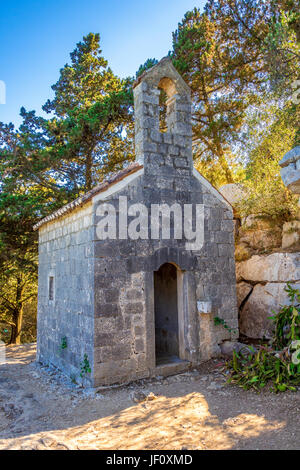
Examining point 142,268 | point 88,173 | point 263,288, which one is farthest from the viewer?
point 88,173

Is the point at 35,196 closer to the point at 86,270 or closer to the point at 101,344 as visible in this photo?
the point at 86,270

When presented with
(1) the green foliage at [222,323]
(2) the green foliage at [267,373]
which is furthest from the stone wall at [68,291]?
(1) the green foliage at [222,323]

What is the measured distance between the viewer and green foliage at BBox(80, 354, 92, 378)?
5.53 meters

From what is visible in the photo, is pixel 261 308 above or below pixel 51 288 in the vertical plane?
below

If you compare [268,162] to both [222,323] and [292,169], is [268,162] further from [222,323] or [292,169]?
[292,169]

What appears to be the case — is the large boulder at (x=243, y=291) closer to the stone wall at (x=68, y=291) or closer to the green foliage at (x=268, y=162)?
the green foliage at (x=268, y=162)

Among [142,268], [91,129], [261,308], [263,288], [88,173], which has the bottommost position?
[261,308]

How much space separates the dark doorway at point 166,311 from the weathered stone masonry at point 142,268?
1059 millimetres

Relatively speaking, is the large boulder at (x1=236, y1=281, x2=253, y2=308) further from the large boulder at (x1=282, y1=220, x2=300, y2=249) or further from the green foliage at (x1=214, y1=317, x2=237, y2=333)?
the green foliage at (x1=214, y1=317, x2=237, y2=333)

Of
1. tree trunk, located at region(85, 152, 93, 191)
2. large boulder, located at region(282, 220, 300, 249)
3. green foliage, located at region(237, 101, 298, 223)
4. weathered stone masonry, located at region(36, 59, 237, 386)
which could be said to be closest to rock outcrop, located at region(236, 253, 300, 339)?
large boulder, located at region(282, 220, 300, 249)

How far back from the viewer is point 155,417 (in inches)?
172

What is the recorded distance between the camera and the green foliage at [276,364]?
4.91m

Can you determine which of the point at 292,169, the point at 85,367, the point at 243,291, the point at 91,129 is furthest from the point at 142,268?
the point at 91,129

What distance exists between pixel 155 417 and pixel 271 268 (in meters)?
4.70
